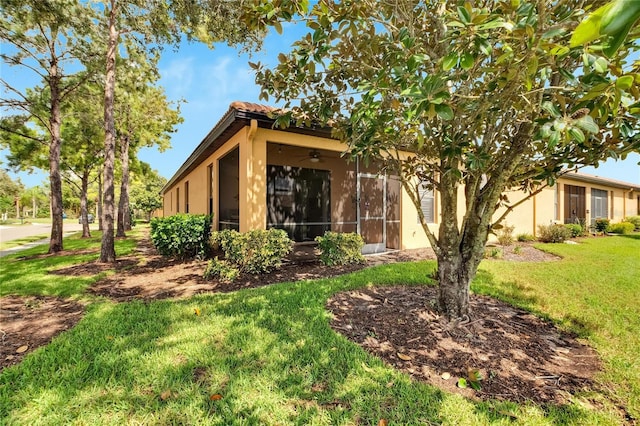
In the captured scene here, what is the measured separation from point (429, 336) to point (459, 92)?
2.73m

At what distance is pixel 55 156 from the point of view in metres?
9.16

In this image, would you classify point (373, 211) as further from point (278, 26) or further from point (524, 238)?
point (524, 238)

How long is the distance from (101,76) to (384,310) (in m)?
12.9

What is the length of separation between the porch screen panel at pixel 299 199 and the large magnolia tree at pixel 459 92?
5.67 m

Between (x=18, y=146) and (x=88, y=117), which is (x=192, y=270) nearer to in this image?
(x=88, y=117)

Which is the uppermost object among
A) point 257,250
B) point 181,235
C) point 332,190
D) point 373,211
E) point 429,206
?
point 332,190

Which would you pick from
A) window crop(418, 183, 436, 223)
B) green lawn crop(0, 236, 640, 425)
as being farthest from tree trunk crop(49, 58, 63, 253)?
window crop(418, 183, 436, 223)

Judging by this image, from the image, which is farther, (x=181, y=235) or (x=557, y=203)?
(x=557, y=203)

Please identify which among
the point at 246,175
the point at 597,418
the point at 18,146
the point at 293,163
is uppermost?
the point at 18,146

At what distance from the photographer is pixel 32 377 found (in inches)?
94.9

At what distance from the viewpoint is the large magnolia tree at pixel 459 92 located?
72.1 inches

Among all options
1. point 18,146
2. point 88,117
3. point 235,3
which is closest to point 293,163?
point 235,3

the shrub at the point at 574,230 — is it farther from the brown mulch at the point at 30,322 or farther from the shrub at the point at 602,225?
the brown mulch at the point at 30,322

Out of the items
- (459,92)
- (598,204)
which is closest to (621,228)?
(598,204)
